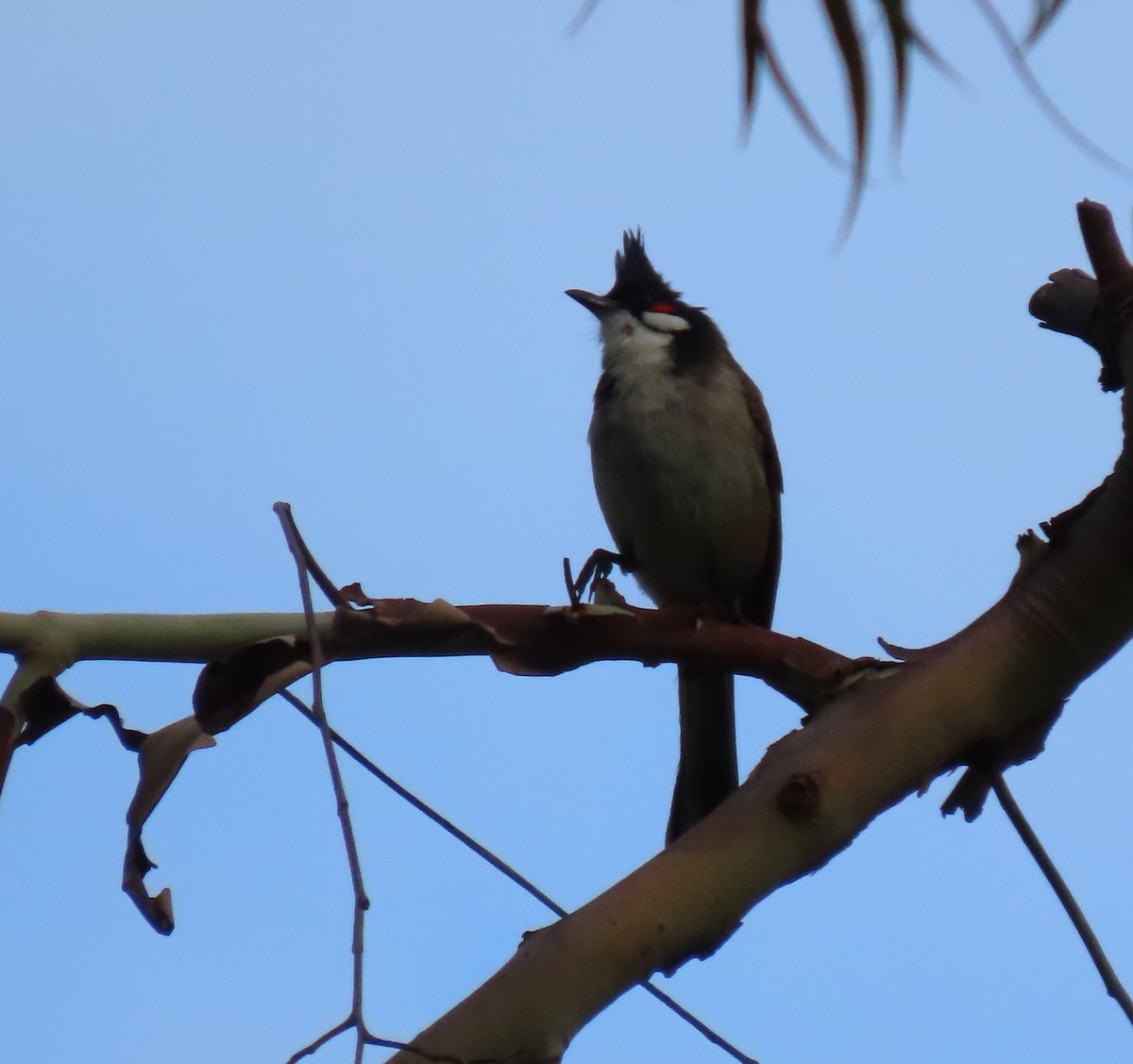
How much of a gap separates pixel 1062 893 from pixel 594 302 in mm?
3714

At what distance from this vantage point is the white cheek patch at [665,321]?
4980mm

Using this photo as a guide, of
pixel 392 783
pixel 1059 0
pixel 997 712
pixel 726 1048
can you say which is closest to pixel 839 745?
pixel 997 712

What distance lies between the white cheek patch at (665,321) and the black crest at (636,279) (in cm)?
13

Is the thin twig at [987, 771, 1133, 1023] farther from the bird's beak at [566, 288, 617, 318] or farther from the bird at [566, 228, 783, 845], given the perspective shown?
the bird's beak at [566, 288, 617, 318]

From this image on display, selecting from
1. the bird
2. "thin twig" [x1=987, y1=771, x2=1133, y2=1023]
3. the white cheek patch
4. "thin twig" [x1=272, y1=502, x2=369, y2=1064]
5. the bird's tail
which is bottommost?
"thin twig" [x1=987, y1=771, x2=1133, y2=1023]

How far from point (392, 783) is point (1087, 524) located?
3.10 ft

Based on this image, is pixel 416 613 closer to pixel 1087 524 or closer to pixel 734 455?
pixel 1087 524

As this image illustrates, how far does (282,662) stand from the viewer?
1.79 meters

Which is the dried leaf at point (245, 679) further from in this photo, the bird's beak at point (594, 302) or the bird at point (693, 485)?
the bird's beak at point (594, 302)

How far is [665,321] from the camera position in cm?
504

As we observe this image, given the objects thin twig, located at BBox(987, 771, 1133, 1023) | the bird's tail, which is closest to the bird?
the bird's tail

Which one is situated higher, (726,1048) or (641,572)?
(641,572)

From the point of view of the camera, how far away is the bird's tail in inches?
144

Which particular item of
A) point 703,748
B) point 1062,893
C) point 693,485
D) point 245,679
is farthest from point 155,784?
point 693,485
